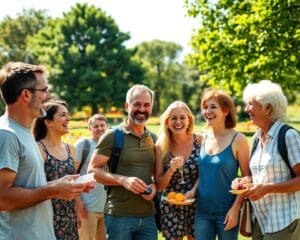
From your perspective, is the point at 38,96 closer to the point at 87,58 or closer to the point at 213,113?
the point at 213,113

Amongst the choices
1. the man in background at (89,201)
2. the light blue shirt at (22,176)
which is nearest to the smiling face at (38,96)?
the light blue shirt at (22,176)

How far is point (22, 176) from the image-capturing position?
3.28 meters

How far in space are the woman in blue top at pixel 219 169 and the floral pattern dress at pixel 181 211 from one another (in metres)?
0.20

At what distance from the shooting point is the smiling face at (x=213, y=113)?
17.2ft

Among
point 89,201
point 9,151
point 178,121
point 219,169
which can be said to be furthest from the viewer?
point 89,201

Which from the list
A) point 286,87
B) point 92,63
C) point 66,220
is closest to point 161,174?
point 66,220

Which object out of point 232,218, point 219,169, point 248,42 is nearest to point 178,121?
point 219,169

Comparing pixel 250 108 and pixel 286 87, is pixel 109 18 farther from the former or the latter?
pixel 250 108

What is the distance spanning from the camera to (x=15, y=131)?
3.29 m

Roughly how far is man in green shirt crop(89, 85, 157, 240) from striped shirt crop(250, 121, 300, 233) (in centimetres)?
115

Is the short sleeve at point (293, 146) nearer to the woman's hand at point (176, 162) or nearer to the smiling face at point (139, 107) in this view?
the woman's hand at point (176, 162)

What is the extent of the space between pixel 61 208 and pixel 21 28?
61889 millimetres

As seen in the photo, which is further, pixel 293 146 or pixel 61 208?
pixel 61 208

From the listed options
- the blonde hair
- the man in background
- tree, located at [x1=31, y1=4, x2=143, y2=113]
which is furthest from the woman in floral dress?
tree, located at [x1=31, y1=4, x2=143, y2=113]
